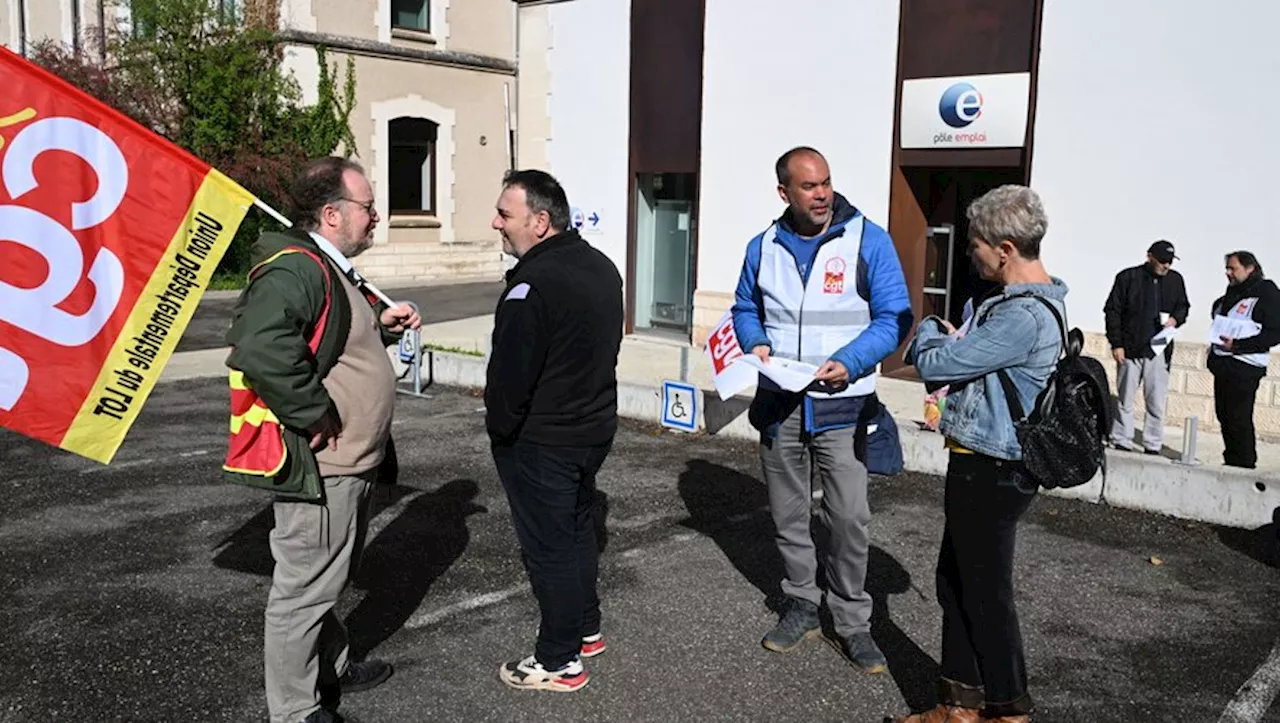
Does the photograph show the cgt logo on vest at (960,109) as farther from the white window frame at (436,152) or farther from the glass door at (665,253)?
the white window frame at (436,152)

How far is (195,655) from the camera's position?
477cm

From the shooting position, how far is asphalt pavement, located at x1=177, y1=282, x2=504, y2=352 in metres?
15.4

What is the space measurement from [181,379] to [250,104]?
40.3ft

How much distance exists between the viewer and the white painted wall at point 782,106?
12.5 m

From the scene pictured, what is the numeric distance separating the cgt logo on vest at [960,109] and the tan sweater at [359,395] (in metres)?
9.08

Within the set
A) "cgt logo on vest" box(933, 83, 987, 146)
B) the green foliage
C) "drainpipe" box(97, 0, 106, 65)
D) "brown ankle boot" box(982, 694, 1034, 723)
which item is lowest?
"brown ankle boot" box(982, 694, 1034, 723)

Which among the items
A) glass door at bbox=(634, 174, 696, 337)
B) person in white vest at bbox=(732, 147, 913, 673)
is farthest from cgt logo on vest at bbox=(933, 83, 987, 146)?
person in white vest at bbox=(732, 147, 913, 673)

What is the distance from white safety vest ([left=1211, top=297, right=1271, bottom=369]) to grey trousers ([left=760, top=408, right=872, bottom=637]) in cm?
477

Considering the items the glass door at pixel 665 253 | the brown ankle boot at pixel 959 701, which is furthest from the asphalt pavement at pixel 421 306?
the brown ankle boot at pixel 959 701

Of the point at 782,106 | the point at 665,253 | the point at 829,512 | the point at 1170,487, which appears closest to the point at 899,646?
the point at 829,512

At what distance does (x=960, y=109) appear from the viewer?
38.6 ft

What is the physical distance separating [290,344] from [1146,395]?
7.65 metres

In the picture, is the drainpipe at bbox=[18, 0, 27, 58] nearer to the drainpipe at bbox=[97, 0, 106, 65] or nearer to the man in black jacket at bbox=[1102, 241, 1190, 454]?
the drainpipe at bbox=[97, 0, 106, 65]

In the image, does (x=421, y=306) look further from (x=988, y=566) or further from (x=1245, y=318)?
(x=988, y=566)
